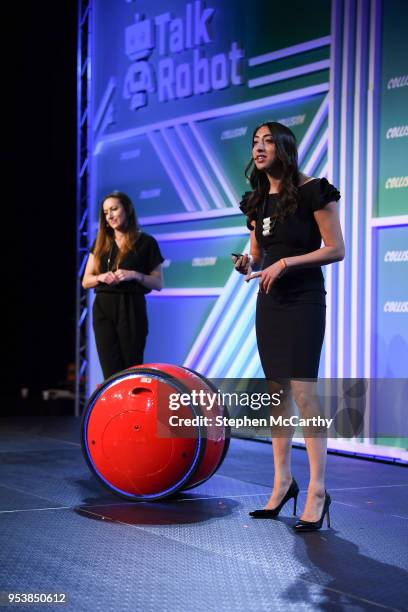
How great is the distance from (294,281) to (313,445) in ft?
2.17

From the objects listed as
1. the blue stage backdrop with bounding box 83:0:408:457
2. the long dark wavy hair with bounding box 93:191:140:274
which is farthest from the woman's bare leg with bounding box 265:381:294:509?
the blue stage backdrop with bounding box 83:0:408:457

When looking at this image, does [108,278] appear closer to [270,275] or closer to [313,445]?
[270,275]

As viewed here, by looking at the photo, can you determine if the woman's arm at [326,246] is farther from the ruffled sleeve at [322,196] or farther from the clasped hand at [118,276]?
the clasped hand at [118,276]

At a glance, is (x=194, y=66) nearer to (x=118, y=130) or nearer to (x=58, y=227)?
(x=118, y=130)

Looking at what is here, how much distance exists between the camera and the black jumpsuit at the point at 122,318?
5.18m

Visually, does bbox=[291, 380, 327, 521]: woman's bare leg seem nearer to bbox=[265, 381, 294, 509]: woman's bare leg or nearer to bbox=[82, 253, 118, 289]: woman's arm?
bbox=[265, 381, 294, 509]: woman's bare leg

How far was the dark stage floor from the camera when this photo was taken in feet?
8.80

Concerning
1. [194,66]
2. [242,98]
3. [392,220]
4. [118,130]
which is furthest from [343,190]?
[118,130]

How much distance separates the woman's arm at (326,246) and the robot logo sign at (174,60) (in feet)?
11.9

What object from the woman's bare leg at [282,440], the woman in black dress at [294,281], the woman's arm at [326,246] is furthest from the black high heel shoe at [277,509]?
the woman's arm at [326,246]

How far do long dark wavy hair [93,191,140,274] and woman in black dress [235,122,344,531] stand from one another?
5.50ft

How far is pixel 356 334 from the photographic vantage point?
590 cm

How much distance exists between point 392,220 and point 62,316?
17.6ft

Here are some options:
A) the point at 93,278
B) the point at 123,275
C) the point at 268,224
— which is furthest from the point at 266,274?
the point at 93,278
